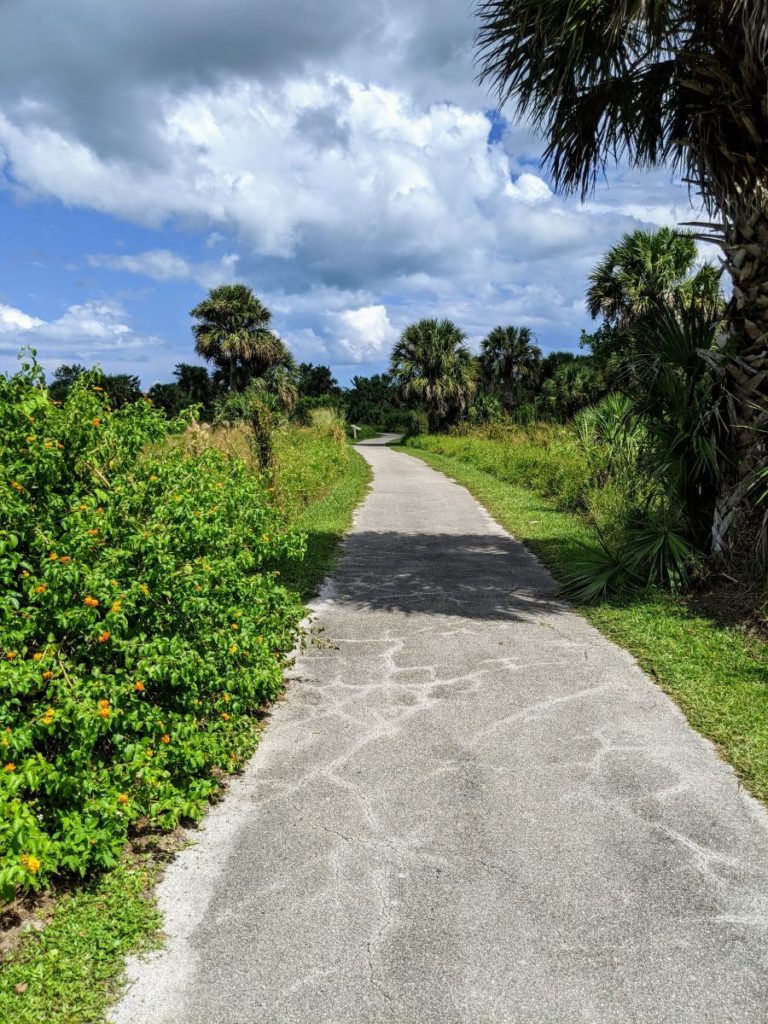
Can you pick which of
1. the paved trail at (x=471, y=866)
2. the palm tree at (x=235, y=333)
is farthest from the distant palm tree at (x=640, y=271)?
the palm tree at (x=235, y=333)

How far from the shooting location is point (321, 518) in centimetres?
1267

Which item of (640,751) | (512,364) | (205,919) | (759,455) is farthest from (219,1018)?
(512,364)

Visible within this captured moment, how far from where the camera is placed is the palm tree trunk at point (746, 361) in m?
6.80

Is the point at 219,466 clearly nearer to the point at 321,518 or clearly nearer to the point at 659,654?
the point at 659,654

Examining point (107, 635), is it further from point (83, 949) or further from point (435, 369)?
point (435, 369)

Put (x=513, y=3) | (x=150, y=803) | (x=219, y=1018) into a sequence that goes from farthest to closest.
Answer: (x=513, y=3) < (x=150, y=803) < (x=219, y=1018)

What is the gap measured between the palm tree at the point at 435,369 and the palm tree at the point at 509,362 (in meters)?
4.28

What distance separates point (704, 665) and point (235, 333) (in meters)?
39.5

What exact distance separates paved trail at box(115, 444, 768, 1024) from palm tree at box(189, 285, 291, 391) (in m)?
38.4

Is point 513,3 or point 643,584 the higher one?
point 513,3

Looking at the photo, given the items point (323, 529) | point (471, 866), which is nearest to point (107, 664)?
point (471, 866)

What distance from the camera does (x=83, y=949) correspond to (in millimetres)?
2668

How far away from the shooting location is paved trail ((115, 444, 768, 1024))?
8.18 feet

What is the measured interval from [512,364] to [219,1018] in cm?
4866
